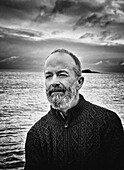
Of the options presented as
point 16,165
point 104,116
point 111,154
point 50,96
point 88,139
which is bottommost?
point 16,165

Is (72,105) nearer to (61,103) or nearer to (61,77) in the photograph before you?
(61,103)

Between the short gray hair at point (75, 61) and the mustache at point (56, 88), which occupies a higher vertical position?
the short gray hair at point (75, 61)

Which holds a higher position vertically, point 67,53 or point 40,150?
point 67,53

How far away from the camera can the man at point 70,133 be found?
2.60 metres

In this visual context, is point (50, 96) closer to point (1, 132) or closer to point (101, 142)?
point (101, 142)

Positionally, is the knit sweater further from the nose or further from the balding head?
the nose

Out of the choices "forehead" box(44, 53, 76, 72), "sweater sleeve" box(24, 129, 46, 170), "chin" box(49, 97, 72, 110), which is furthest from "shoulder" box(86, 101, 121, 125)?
"sweater sleeve" box(24, 129, 46, 170)

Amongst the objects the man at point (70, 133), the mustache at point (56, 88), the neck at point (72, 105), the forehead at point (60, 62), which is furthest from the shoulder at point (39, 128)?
the forehead at point (60, 62)

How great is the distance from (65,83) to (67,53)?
11.9 inches

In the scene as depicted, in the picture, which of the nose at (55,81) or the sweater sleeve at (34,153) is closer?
the nose at (55,81)

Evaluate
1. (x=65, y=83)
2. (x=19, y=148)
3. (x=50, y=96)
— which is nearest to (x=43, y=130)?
(x=50, y=96)

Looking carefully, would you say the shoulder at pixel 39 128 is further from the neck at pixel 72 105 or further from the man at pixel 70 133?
the neck at pixel 72 105

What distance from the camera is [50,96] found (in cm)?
264

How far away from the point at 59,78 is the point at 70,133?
57cm
